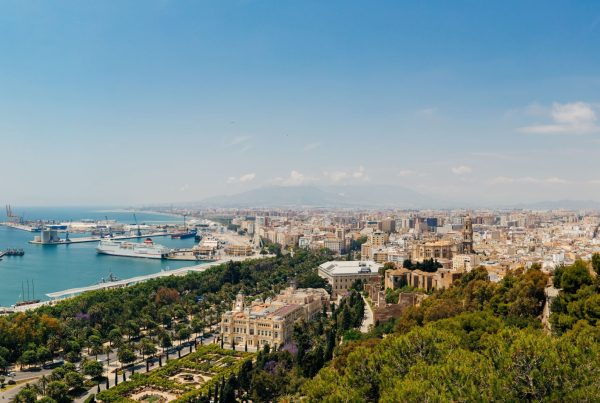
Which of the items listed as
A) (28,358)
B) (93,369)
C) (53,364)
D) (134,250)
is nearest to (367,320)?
(93,369)

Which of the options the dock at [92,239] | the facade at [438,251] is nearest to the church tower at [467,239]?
the facade at [438,251]

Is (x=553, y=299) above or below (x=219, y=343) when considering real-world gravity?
above

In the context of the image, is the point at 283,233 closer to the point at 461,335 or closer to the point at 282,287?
the point at 282,287

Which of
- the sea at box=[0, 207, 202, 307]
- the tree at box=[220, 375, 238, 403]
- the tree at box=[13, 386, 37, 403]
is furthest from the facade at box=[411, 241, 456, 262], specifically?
the sea at box=[0, 207, 202, 307]

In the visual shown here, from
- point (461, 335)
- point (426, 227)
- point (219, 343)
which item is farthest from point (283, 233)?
point (461, 335)

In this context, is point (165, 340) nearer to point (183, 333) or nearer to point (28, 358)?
point (183, 333)

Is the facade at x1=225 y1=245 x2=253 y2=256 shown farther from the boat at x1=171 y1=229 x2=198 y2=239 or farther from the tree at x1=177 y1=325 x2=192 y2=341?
the tree at x1=177 y1=325 x2=192 y2=341
